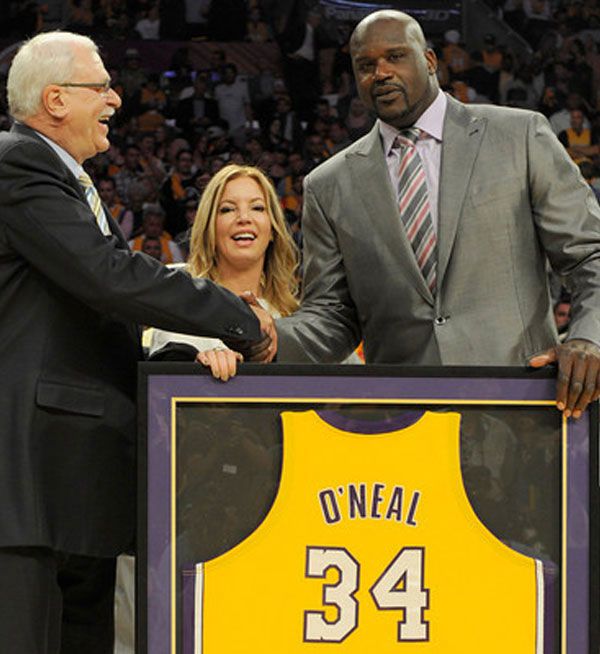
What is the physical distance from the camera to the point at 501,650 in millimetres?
2180

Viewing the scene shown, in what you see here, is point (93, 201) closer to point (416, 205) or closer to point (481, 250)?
point (416, 205)

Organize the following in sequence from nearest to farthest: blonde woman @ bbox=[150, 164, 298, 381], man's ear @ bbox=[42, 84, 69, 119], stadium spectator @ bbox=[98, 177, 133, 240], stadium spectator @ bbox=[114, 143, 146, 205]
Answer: man's ear @ bbox=[42, 84, 69, 119] → blonde woman @ bbox=[150, 164, 298, 381] → stadium spectator @ bbox=[98, 177, 133, 240] → stadium spectator @ bbox=[114, 143, 146, 205]

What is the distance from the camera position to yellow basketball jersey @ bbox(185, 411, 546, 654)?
2.18m

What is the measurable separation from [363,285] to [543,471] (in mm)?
679

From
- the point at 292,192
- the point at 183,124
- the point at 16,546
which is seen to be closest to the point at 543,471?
the point at 16,546

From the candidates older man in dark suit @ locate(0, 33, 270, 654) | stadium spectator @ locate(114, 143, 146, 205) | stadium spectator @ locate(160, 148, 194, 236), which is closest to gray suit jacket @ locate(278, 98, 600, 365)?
older man in dark suit @ locate(0, 33, 270, 654)

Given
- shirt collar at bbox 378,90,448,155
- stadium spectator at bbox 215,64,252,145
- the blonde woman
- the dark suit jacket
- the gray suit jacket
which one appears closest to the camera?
the dark suit jacket

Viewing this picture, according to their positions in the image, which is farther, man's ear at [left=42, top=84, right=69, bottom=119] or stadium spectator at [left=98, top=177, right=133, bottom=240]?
stadium spectator at [left=98, top=177, right=133, bottom=240]

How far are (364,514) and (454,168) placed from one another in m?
0.80

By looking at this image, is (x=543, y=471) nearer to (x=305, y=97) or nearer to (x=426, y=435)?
(x=426, y=435)

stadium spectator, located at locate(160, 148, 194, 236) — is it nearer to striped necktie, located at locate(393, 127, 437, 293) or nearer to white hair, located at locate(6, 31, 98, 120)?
striped necktie, located at locate(393, 127, 437, 293)

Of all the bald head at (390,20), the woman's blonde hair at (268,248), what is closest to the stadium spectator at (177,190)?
the woman's blonde hair at (268,248)

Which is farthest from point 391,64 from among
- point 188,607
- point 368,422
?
point 188,607

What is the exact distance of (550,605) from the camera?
7.16 ft
